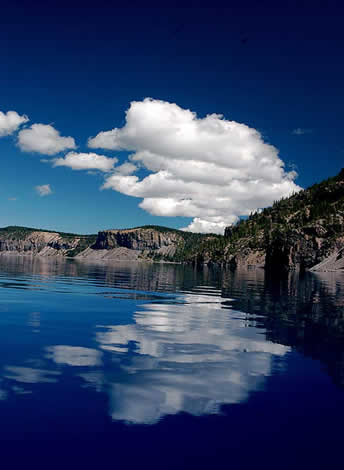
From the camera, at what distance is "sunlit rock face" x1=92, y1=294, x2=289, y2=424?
8359 millimetres

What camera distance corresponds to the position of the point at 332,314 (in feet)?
76.7

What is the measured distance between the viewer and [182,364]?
11477mm

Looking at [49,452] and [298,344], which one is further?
[298,344]

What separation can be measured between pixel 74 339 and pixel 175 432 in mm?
8886

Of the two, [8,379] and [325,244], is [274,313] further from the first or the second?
[325,244]

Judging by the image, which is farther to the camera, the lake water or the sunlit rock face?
the sunlit rock face

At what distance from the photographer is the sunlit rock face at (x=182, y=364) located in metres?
8.36

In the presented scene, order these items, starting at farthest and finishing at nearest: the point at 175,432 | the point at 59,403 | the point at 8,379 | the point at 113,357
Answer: the point at 113,357
the point at 8,379
the point at 59,403
the point at 175,432

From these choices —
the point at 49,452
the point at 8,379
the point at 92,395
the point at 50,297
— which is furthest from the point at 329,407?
the point at 50,297

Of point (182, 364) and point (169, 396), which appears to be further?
point (182, 364)

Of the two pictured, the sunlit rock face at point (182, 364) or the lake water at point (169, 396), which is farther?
the sunlit rock face at point (182, 364)

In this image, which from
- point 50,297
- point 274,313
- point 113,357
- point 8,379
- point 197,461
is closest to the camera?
point 197,461

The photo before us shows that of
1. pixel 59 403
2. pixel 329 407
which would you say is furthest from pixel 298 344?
pixel 59 403

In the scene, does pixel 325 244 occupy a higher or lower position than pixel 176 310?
higher
